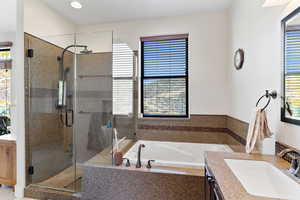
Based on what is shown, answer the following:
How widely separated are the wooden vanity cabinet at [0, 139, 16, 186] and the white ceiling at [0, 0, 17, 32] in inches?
82.2

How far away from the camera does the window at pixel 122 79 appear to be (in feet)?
9.18

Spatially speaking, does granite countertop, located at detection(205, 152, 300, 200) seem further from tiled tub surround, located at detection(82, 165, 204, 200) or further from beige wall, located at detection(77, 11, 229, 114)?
beige wall, located at detection(77, 11, 229, 114)

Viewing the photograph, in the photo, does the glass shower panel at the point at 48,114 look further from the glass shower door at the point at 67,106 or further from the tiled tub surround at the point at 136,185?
the tiled tub surround at the point at 136,185

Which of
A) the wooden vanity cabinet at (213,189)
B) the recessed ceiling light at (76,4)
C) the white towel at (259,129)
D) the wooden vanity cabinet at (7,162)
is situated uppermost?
the recessed ceiling light at (76,4)

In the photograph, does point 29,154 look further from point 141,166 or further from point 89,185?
point 141,166

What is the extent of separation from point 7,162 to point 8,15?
244 cm

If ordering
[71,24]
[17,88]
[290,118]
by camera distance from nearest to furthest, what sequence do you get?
[290,118], [17,88], [71,24]

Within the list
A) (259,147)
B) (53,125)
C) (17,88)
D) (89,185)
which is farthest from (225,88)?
(17,88)

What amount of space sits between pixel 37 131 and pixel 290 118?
9.69ft

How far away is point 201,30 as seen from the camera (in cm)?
280

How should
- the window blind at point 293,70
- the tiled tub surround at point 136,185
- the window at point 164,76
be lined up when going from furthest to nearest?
the window at point 164,76, the tiled tub surround at point 136,185, the window blind at point 293,70

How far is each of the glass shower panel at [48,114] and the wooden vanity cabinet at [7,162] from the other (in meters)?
0.26

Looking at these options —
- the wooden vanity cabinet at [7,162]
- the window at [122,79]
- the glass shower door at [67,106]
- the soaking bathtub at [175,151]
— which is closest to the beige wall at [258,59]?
the soaking bathtub at [175,151]

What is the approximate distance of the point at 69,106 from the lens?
268cm
